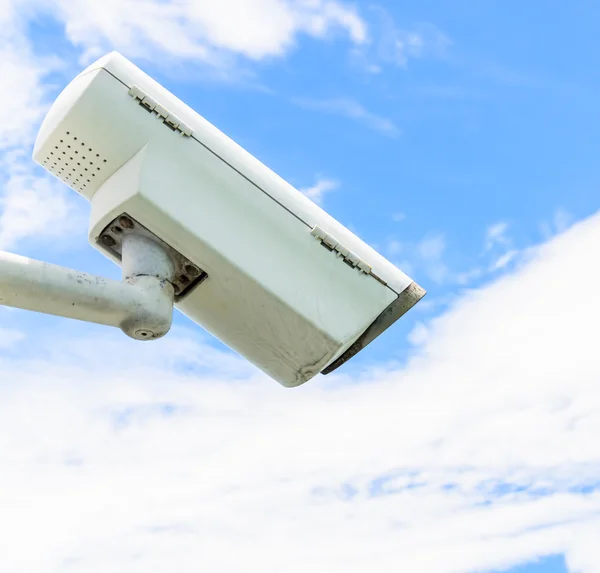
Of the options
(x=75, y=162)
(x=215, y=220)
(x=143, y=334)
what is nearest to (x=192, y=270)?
(x=215, y=220)

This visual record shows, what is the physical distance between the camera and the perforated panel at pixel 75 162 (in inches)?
114

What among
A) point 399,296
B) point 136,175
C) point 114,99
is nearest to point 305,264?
point 399,296

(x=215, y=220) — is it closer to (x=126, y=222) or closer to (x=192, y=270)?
(x=192, y=270)

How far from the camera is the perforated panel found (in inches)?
114

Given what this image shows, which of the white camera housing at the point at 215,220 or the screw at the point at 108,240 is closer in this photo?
the white camera housing at the point at 215,220

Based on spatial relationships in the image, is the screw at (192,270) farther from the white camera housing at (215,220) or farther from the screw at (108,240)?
the screw at (108,240)

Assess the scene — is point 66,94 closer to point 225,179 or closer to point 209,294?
point 225,179

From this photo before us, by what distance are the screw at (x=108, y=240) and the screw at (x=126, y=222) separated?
11 cm

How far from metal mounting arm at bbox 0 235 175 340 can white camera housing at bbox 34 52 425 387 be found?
0.30ft

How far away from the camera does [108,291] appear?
2.56 meters

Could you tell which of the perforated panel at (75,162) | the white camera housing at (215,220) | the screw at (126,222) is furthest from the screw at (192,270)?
the perforated panel at (75,162)

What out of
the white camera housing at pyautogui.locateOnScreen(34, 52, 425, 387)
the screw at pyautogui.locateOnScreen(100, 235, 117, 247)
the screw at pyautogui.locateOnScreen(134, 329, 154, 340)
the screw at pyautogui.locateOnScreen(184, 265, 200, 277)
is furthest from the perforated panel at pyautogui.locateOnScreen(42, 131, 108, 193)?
the screw at pyautogui.locateOnScreen(134, 329, 154, 340)

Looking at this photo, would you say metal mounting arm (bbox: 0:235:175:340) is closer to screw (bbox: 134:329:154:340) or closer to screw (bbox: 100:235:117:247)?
screw (bbox: 134:329:154:340)

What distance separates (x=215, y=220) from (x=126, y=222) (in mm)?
313
